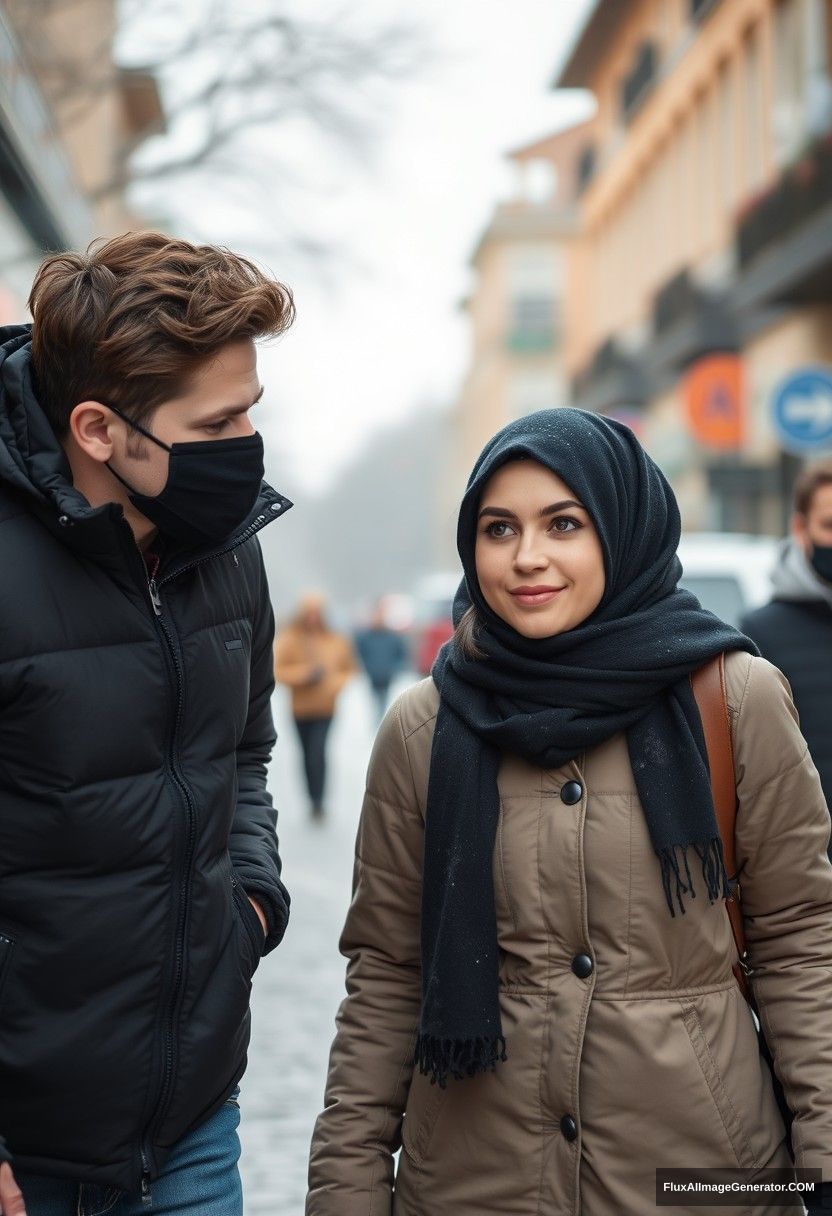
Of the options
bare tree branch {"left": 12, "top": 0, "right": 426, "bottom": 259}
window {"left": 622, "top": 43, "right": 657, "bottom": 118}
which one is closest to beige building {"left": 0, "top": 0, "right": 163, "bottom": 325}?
bare tree branch {"left": 12, "top": 0, "right": 426, "bottom": 259}

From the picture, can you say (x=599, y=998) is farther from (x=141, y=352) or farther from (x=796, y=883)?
(x=141, y=352)

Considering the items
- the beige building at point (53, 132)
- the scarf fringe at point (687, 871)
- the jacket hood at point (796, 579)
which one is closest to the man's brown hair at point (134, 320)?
the scarf fringe at point (687, 871)

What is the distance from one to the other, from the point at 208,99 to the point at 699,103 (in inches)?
587

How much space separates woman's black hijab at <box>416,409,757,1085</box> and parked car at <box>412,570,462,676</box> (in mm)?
16916

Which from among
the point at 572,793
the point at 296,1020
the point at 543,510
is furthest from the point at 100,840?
the point at 296,1020

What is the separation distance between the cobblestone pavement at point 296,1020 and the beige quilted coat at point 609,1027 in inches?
90.7

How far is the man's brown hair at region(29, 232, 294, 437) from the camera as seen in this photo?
113 inches

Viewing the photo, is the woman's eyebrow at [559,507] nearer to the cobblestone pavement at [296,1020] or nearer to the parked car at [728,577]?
the cobblestone pavement at [296,1020]

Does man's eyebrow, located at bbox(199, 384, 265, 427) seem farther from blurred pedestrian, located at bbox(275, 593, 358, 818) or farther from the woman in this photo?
blurred pedestrian, located at bbox(275, 593, 358, 818)

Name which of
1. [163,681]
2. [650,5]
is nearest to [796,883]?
[163,681]

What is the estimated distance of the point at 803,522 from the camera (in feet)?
19.6

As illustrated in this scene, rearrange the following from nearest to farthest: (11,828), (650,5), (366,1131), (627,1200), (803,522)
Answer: (11,828)
(627,1200)
(366,1131)
(803,522)
(650,5)

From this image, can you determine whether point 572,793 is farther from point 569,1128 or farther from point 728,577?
point 728,577

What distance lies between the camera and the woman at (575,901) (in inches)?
116
